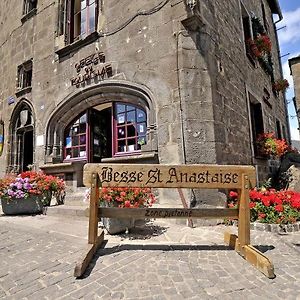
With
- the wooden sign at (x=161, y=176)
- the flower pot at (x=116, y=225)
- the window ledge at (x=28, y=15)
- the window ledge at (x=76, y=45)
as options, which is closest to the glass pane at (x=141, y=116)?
the window ledge at (x=76, y=45)

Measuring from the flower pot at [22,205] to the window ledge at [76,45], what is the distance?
12.8ft

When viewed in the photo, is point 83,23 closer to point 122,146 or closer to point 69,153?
point 69,153

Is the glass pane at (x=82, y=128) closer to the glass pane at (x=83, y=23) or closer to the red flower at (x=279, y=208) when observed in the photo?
the glass pane at (x=83, y=23)

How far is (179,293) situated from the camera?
78.8 inches

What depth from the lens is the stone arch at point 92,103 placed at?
5.20m

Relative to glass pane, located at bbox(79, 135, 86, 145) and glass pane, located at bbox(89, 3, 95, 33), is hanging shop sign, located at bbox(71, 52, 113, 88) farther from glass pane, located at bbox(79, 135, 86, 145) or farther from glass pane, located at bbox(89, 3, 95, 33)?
glass pane, located at bbox(79, 135, 86, 145)

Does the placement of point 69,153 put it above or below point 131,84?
below

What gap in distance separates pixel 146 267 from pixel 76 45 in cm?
604

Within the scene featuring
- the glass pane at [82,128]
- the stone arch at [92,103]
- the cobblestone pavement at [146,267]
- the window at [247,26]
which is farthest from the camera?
the window at [247,26]

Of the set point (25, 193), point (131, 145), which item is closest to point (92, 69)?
point (131, 145)

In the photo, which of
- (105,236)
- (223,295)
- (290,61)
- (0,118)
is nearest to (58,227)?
(105,236)

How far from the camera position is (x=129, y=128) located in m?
5.84

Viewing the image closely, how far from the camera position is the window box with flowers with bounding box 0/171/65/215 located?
5227 millimetres

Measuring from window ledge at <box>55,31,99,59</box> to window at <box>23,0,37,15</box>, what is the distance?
299cm
